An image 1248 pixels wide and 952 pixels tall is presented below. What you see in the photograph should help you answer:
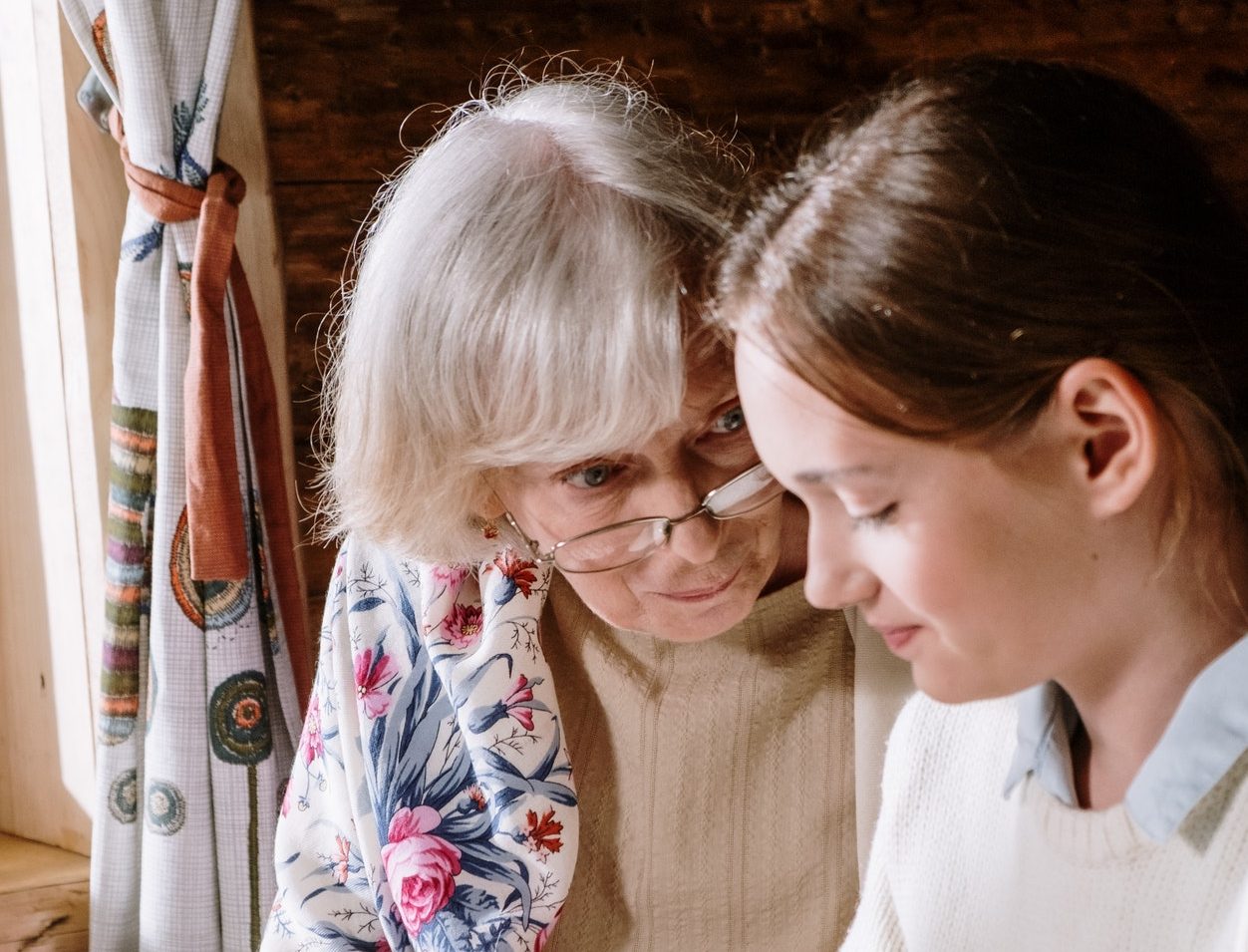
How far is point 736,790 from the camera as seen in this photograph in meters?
1.47

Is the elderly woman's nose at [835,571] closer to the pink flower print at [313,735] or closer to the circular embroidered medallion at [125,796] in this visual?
the pink flower print at [313,735]

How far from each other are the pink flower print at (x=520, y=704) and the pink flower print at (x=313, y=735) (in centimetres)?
27

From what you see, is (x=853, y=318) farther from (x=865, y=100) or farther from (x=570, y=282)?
(x=570, y=282)

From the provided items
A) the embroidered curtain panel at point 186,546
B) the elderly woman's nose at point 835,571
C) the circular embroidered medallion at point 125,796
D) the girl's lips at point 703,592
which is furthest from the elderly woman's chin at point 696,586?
the circular embroidered medallion at point 125,796

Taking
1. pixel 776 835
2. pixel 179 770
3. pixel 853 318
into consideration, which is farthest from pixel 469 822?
pixel 853 318

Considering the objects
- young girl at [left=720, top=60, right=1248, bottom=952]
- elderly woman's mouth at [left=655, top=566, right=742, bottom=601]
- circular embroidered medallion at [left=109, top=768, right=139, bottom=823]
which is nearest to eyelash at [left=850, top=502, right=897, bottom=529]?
young girl at [left=720, top=60, right=1248, bottom=952]

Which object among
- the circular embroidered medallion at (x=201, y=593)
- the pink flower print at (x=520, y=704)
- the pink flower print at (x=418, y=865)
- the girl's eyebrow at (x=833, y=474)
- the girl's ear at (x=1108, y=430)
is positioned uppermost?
the girl's ear at (x=1108, y=430)

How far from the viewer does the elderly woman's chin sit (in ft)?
4.25

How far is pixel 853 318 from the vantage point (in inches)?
30.3

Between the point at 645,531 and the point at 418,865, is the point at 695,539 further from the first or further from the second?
the point at 418,865

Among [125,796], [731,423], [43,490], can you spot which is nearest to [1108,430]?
[731,423]

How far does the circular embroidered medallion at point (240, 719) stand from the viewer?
1.84m

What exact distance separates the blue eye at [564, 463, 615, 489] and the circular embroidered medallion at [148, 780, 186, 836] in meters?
0.87

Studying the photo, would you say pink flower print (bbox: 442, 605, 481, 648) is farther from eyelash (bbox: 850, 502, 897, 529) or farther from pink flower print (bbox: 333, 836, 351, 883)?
eyelash (bbox: 850, 502, 897, 529)
